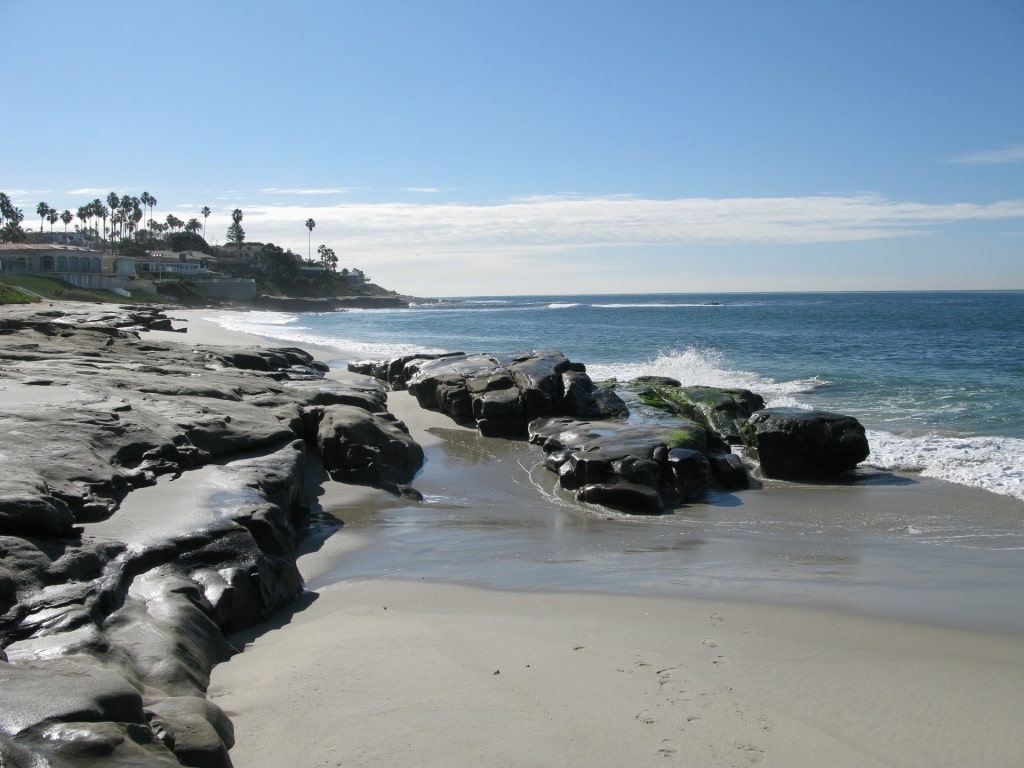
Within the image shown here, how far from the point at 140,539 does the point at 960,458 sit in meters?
12.0

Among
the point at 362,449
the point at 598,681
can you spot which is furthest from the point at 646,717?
the point at 362,449

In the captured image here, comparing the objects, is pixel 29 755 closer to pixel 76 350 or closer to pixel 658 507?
pixel 658 507

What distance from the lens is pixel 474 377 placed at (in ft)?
56.4

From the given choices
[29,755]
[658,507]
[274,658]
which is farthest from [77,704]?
[658,507]

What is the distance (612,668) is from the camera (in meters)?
5.11

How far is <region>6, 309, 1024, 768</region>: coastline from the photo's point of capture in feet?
13.6

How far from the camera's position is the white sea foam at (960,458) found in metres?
11.4

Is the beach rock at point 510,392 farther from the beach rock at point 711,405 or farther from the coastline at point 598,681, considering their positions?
the coastline at point 598,681

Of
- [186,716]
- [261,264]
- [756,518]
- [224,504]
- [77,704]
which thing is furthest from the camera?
[261,264]

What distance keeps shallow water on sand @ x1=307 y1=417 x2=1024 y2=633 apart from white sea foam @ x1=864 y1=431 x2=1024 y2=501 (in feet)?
1.71

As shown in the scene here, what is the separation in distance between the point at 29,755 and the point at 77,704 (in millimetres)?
411

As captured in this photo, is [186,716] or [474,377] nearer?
[186,716]

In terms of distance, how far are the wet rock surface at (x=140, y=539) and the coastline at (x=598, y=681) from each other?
407 millimetres

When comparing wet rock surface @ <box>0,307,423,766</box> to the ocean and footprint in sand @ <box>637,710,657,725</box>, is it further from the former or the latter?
footprint in sand @ <box>637,710,657,725</box>
